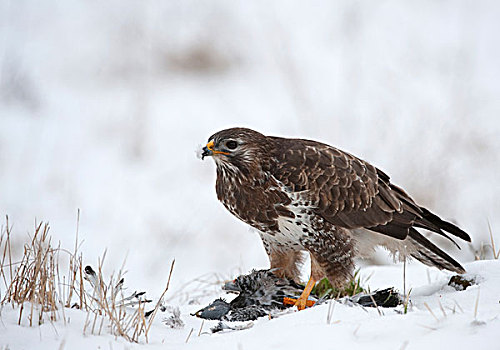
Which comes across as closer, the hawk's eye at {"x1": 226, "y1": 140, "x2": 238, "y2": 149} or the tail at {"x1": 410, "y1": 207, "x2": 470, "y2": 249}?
the hawk's eye at {"x1": 226, "y1": 140, "x2": 238, "y2": 149}

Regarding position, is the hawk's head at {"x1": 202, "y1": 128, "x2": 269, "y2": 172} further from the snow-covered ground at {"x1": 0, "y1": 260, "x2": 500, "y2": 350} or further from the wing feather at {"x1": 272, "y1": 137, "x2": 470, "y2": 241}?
the snow-covered ground at {"x1": 0, "y1": 260, "x2": 500, "y2": 350}

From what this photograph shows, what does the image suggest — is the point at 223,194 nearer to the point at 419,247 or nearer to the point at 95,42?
the point at 419,247

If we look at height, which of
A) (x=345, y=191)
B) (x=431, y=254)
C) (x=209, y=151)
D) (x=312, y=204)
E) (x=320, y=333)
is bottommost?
(x=320, y=333)

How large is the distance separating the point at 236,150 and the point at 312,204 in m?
0.60

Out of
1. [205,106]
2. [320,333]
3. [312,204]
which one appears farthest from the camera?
[205,106]

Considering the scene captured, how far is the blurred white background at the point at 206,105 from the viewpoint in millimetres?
7297

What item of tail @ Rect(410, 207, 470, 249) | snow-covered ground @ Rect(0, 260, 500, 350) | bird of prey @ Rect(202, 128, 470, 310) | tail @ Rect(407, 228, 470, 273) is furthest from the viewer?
tail @ Rect(410, 207, 470, 249)

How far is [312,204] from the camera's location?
3.75 m

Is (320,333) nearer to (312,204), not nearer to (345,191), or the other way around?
(312,204)

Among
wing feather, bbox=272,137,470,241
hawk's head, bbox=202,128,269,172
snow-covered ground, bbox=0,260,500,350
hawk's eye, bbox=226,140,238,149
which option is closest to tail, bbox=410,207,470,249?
wing feather, bbox=272,137,470,241

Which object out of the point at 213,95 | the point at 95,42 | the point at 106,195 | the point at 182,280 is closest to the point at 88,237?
the point at 106,195

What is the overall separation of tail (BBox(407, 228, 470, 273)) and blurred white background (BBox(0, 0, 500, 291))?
2.28 m

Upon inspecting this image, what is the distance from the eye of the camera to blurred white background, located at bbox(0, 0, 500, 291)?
730 centimetres

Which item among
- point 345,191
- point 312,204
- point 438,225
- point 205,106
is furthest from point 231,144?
point 205,106
